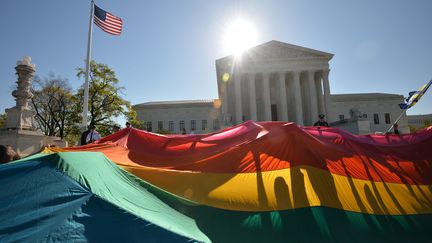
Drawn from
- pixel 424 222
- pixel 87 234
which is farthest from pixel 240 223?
pixel 424 222

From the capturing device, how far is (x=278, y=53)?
44000mm

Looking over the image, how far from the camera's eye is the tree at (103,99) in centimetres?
2954

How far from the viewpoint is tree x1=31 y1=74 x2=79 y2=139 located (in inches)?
1280

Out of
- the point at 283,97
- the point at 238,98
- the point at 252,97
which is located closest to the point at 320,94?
the point at 283,97

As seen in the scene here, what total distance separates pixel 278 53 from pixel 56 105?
36.8m

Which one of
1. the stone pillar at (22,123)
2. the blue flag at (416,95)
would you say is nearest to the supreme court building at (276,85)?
the stone pillar at (22,123)

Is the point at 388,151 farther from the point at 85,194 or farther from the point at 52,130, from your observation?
the point at 52,130

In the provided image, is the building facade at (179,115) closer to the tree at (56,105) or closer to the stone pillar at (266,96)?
the stone pillar at (266,96)

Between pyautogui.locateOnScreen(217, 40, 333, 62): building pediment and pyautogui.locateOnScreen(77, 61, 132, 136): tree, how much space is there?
2067cm

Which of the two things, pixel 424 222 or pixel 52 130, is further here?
pixel 52 130

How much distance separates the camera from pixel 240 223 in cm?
352

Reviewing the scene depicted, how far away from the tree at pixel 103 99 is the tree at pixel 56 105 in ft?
11.4

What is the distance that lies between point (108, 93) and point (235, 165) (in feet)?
97.9

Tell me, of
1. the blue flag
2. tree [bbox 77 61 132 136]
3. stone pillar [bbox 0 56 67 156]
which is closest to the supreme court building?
tree [bbox 77 61 132 136]
